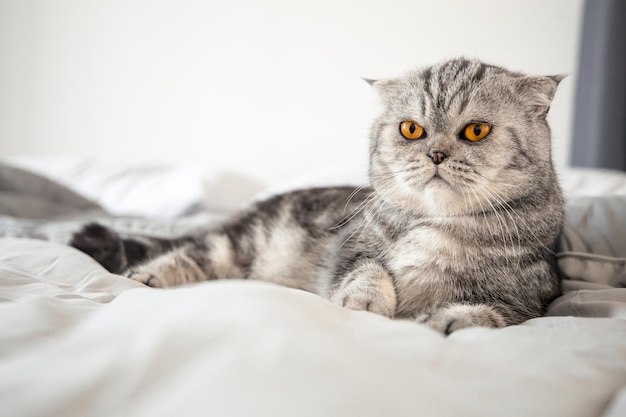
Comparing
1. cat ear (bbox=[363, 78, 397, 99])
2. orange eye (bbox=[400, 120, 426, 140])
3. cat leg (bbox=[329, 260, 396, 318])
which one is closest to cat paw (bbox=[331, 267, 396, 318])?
cat leg (bbox=[329, 260, 396, 318])

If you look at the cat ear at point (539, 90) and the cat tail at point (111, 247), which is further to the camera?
the cat tail at point (111, 247)

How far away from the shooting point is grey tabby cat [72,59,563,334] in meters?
0.94

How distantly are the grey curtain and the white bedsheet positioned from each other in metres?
2.03

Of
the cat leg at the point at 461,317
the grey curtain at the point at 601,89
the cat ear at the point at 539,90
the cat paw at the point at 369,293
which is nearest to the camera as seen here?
the cat leg at the point at 461,317

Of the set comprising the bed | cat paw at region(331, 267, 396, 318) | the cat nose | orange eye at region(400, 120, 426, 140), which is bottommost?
cat paw at region(331, 267, 396, 318)

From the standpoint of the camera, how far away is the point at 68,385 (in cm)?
50

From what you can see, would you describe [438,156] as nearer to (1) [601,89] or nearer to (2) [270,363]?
(2) [270,363]

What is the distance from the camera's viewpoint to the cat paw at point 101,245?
121 cm

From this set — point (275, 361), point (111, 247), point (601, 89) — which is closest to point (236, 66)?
point (601, 89)

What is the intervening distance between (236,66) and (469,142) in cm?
242

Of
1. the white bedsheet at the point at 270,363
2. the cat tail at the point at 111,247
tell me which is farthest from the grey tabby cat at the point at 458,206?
the white bedsheet at the point at 270,363

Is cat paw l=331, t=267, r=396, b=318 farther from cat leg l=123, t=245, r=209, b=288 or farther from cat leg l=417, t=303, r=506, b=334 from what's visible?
cat leg l=123, t=245, r=209, b=288

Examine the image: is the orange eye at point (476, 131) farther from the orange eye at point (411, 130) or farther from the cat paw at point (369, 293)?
the cat paw at point (369, 293)

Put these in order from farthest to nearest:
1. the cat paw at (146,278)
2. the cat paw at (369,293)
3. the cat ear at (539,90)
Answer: the cat paw at (146,278), the cat ear at (539,90), the cat paw at (369,293)
